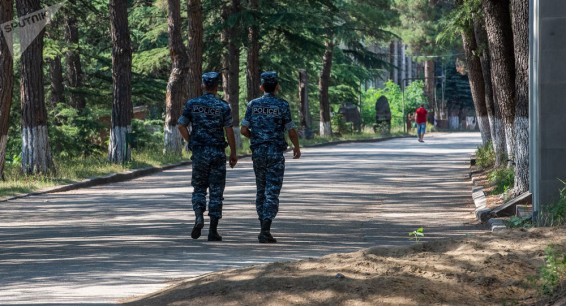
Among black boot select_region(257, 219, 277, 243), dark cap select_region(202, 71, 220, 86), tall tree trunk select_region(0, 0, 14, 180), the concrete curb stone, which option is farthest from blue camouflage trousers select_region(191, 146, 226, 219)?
tall tree trunk select_region(0, 0, 14, 180)

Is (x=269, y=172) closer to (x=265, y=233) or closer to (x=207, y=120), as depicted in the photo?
(x=265, y=233)

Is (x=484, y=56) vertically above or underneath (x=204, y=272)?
above

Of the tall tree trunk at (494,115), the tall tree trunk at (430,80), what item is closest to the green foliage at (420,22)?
the tall tree trunk at (430,80)

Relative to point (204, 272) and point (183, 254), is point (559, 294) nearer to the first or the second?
point (204, 272)

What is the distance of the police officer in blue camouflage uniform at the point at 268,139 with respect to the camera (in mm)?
15953

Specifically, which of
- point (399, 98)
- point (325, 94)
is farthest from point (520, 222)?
point (399, 98)

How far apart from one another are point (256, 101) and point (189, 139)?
2.94 feet

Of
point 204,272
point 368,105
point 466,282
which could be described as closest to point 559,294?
point 466,282

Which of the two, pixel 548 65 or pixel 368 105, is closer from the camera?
pixel 548 65

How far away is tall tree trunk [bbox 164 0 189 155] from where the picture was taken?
144 feet

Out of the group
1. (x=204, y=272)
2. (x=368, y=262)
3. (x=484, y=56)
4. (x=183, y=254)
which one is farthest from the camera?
Answer: (x=484, y=56)

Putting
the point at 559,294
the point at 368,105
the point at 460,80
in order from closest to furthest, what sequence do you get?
1. the point at 559,294
2. the point at 368,105
3. the point at 460,80

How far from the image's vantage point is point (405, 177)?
32.1 meters

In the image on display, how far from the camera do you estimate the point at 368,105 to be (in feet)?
312
